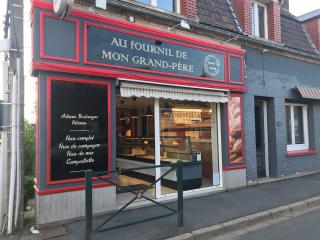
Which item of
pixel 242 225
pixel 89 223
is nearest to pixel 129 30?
pixel 89 223

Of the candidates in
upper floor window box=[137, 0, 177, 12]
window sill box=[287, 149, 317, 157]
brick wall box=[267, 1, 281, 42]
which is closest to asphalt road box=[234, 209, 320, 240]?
window sill box=[287, 149, 317, 157]

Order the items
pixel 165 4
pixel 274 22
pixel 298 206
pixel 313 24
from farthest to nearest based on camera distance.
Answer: pixel 313 24 → pixel 274 22 → pixel 165 4 → pixel 298 206

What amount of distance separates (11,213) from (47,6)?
12.5 ft

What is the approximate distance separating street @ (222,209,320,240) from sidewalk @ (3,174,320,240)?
0.57 metres

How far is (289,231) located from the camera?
5199 millimetres

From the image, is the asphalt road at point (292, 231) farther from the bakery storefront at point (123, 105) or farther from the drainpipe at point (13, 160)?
the drainpipe at point (13, 160)

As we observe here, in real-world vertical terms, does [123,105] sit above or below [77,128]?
above

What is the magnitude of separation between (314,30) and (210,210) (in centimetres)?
942

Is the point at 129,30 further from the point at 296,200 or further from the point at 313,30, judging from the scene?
the point at 313,30

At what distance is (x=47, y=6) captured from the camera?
550 centimetres

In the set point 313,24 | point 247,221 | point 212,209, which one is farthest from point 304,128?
point 247,221

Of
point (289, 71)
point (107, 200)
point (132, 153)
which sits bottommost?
point (107, 200)

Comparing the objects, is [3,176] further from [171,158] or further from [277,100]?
[277,100]

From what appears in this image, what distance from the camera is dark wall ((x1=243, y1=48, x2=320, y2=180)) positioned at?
29.0 ft
